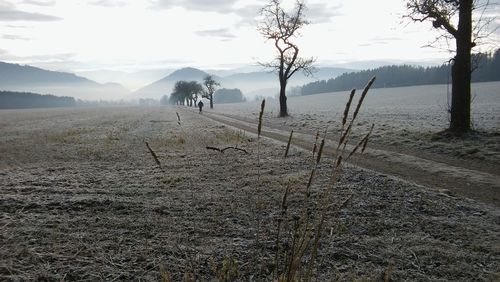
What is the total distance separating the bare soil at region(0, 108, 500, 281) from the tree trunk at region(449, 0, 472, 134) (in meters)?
9.03

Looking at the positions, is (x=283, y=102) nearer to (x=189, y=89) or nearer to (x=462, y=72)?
(x=462, y=72)

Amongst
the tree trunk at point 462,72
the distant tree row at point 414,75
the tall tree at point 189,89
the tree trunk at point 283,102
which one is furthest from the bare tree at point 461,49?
the distant tree row at point 414,75

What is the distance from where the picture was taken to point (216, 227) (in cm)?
540

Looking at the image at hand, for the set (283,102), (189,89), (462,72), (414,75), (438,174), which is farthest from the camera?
(414,75)

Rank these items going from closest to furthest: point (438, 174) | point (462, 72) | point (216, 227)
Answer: point (216, 227), point (438, 174), point (462, 72)

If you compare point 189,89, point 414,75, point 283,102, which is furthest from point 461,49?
point 414,75

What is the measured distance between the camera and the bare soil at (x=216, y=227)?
407 cm

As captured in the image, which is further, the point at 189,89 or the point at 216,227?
the point at 189,89

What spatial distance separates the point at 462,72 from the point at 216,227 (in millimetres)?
14958

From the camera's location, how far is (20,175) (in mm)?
9141

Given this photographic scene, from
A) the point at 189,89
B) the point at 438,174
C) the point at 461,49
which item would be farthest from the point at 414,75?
the point at 438,174

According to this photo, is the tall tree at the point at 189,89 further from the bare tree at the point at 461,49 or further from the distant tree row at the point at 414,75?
the bare tree at the point at 461,49

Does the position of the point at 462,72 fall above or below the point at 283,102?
above

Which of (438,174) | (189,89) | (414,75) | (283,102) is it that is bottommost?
(438,174)
